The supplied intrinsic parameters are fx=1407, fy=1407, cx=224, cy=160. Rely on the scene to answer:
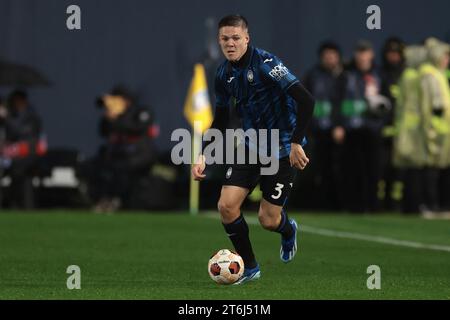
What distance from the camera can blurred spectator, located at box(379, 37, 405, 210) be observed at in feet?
68.3

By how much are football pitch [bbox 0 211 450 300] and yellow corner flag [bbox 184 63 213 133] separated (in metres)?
1.53

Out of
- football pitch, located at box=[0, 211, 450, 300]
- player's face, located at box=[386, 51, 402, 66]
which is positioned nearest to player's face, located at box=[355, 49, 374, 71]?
player's face, located at box=[386, 51, 402, 66]

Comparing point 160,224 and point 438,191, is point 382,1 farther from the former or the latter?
point 160,224

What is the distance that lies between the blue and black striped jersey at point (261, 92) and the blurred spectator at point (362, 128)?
943 centimetres

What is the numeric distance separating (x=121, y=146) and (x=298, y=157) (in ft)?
37.6

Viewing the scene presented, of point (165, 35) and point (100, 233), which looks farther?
point (165, 35)

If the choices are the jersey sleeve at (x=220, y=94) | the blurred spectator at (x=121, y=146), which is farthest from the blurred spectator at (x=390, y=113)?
the jersey sleeve at (x=220, y=94)

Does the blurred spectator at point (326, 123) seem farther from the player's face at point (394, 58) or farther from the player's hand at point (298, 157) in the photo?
the player's hand at point (298, 157)

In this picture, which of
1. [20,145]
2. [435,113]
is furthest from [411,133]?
[20,145]

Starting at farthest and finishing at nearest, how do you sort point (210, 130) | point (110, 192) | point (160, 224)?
point (110, 192) < point (160, 224) < point (210, 130)

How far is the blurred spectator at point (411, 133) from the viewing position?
2034cm

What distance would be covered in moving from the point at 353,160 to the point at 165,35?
3.58 meters

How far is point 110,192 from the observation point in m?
21.5

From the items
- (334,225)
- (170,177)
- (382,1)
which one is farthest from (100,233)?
(382,1)
